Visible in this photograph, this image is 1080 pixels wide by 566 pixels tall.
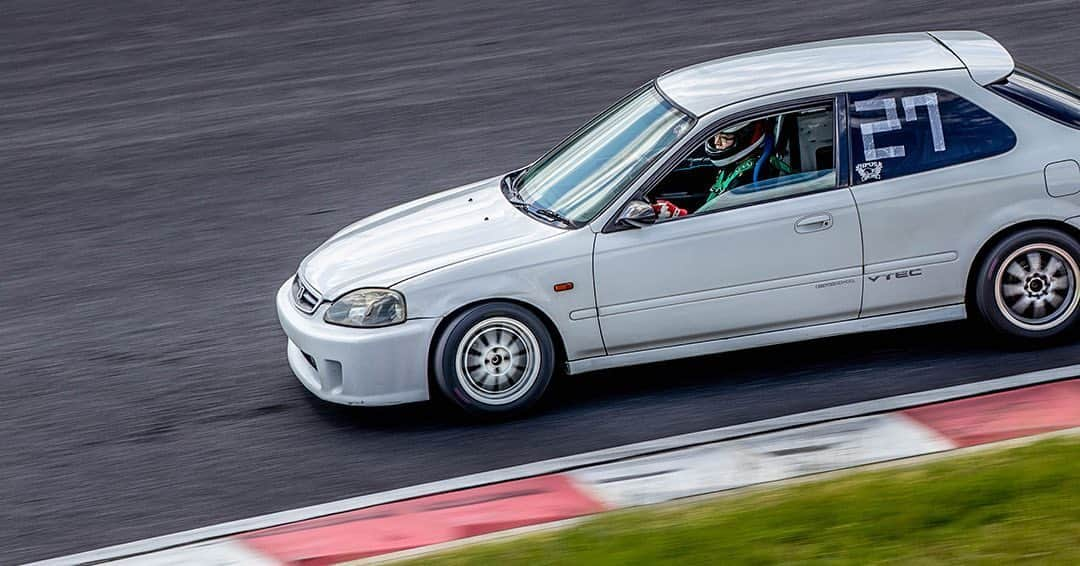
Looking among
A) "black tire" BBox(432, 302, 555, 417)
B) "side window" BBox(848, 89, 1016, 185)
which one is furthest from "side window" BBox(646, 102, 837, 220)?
"black tire" BBox(432, 302, 555, 417)

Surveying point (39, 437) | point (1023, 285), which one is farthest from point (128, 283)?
point (1023, 285)

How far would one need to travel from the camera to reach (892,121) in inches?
289

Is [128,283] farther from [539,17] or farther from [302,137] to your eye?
[539,17]

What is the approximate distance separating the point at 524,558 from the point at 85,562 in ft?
6.64

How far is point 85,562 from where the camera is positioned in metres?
6.07

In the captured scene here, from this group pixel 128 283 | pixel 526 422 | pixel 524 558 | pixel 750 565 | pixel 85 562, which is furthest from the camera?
pixel 128 283

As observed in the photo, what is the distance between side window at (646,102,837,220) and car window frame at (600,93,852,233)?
1cm

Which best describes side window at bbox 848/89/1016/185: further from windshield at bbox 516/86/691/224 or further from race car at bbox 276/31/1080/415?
windshield at bbox 516/86/691/224

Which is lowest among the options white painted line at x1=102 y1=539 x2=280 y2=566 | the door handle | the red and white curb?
Answer: white painted line at x1=102 y1=539 x2=280 y2=566

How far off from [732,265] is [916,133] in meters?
1.17

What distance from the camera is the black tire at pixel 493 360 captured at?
708 cm

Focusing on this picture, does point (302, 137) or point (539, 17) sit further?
point (539, 17)

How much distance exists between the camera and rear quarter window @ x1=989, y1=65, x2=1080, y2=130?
24.4ft

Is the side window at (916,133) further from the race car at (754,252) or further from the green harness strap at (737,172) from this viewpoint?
the green harness strap at (737,172)
